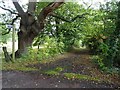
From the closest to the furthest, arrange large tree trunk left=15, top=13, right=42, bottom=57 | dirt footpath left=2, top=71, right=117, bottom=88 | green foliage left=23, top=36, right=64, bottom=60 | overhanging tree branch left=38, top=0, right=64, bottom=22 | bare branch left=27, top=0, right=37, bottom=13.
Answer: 1. dirt footpath left=2, top=71, right=117, bottom=88
2. overhanging tree branch left=38, top=0, right=64, bottom=22
3. green foliage left=23, top=36, right=64, bottom=60
4. large tree trunk left=15, top=13, right=42, bottom=57
5. bare branch left=27, top=0, right=37, bottom=13

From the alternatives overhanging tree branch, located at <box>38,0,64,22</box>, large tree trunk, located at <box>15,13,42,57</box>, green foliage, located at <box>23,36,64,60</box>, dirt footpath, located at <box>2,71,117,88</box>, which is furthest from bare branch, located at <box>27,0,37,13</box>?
dirt footpath, located at <box>2,71,117,88</box>

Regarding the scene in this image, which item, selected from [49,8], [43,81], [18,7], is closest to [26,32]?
[18,7]

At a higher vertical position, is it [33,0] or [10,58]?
[33,0]

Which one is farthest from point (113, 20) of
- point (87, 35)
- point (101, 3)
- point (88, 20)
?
point (87, 35)

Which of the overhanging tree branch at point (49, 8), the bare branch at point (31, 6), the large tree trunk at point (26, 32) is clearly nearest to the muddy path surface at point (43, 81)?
the large tree trunk at point (26, 32)

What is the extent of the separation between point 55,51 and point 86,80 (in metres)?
3.19

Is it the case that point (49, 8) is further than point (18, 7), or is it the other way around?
point (18, 7)

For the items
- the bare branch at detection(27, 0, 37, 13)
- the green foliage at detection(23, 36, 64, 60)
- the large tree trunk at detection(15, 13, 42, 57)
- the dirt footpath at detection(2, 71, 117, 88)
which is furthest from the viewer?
the bare branch at detection(27, 0, 37, 13)

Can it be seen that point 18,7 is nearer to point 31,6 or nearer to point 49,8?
point 31,6

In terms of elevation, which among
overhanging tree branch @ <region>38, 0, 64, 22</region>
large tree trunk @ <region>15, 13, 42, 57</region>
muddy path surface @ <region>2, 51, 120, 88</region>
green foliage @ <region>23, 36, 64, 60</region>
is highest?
overhanging tree branch @ <region>38, 0, 64, 22</region>

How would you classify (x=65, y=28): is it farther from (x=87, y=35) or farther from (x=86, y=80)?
(x=86, y=80)

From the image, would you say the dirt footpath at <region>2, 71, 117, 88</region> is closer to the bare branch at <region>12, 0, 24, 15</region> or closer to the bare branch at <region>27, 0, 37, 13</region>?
the bare branch at <region>12, 0, 24, 15</region>

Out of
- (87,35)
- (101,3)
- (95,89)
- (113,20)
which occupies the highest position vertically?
(101,3)

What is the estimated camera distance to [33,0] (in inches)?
279
